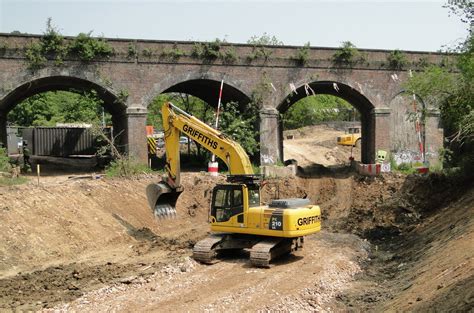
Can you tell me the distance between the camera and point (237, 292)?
10.3m

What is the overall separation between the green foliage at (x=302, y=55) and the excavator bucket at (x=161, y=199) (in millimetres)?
13128

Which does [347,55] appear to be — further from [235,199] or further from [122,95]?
[235,199]

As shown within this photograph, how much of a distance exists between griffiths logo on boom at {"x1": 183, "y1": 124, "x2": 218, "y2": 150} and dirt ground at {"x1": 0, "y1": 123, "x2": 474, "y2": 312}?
3.05 m

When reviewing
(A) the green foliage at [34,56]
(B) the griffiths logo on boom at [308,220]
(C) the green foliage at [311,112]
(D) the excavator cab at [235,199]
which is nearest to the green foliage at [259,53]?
(A) the green foliage at [34,56]

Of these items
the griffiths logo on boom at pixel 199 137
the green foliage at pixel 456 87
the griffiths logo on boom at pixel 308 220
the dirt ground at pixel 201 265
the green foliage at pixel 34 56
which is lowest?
the dirt ground at pixel 201 265

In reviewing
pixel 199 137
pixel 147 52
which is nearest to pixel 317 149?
pixel 147 52

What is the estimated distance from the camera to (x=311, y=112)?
57.6m

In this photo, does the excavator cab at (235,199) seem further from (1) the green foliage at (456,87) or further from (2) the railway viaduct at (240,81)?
(2) the railway viaduct at (240,81)

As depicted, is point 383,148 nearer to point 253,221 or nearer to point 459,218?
point 459,218

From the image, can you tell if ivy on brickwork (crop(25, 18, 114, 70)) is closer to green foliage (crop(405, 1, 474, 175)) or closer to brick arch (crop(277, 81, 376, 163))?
brick arch (crop(277, 81, 376, 163))

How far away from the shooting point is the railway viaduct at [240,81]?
22.4 meters

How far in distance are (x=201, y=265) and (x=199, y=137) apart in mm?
3612

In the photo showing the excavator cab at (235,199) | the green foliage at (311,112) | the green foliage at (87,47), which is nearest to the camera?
the excavator cab at (235,199)

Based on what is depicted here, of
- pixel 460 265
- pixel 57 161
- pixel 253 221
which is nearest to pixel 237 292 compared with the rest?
pixel 253 221
